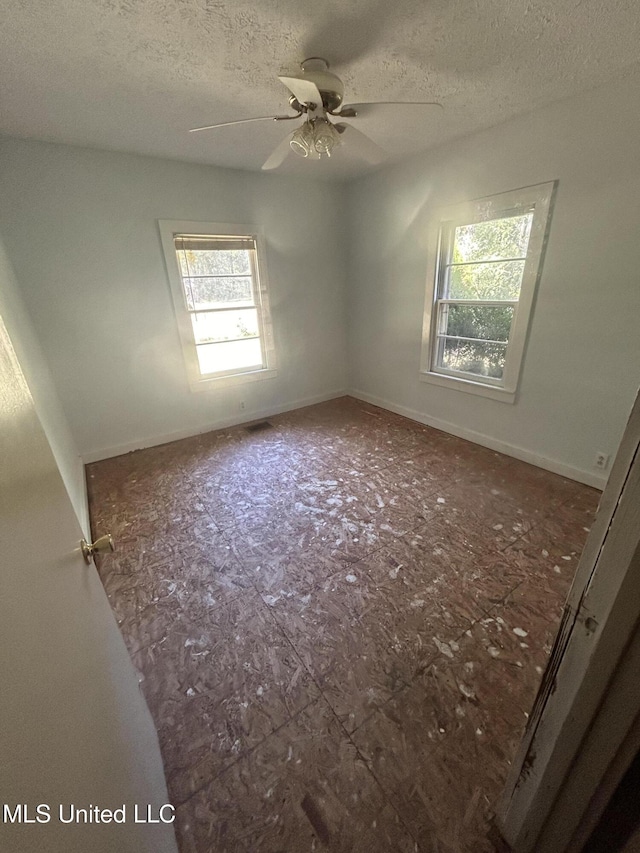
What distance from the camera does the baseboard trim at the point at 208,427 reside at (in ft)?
10.6

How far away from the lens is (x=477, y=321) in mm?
3010

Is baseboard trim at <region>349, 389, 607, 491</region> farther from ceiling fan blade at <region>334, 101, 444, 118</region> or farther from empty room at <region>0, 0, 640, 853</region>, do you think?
ceiling fan blade at <region>334, 101, 444, 118</region>

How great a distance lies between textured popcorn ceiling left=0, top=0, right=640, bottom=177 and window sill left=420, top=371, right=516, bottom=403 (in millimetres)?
1911

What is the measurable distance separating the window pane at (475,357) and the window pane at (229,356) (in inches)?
80.3

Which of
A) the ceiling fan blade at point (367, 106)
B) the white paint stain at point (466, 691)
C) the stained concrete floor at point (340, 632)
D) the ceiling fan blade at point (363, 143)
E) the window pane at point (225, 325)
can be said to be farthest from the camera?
the window pane at point (225, 325)

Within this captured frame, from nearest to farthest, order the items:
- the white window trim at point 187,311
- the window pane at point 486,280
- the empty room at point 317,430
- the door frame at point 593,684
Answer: the door frame at point 593,684 < the empty room at point 317,430 < the window pane at point 486,280 < the white window trim at point 187,311

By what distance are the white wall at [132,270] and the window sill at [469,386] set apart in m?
1.57

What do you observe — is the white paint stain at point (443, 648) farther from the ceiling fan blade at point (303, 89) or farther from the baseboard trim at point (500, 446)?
the ceiling fan blade at point (303, 89)

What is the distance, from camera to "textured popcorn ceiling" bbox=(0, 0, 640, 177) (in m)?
1.38

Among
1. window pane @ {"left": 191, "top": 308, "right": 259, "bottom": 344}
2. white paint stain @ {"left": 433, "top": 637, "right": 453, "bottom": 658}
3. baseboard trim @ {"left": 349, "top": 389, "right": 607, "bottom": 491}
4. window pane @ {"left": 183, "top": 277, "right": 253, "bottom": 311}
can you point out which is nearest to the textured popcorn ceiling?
window pane @ {"left": 183, "top": 277, "right": 253, "bottom": 311}

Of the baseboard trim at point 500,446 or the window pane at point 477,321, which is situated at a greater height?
the window pane at point 477,321

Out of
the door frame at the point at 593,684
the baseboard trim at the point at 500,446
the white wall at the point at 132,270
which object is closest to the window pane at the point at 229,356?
the white wall at the point at 132,270

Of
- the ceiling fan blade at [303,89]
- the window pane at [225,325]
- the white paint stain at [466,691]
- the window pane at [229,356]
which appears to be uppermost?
the ceiling fan blade at [303,89]

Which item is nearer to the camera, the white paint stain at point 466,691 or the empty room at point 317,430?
the empty room at point 317,430
